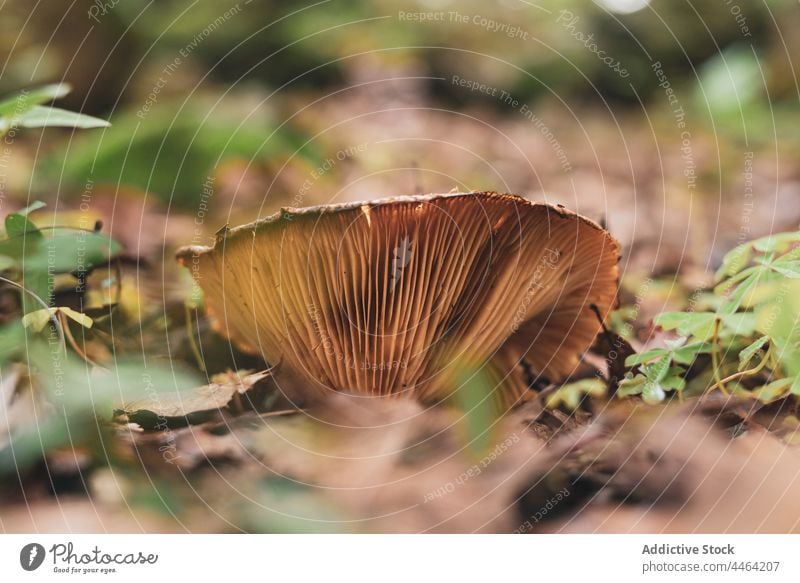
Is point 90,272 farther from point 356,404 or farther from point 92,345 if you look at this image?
point 356,404

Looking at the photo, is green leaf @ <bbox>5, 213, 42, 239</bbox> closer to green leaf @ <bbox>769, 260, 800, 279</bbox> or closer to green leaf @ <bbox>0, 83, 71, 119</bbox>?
green leaf @ <bbox>0, 83, 71, 119</bbox>

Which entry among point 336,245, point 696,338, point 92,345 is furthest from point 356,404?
point 696,338

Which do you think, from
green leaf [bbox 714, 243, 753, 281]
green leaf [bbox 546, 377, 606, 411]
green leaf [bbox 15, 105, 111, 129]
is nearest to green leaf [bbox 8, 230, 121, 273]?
green leaf [bbox 15, 105, 111, 129]

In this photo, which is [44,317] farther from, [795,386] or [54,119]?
[795,386]

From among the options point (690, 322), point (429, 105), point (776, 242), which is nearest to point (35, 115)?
point (429, 105)

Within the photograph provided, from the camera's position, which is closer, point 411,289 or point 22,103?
point 411,289

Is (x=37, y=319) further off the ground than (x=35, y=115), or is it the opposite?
(x=35, y=115)

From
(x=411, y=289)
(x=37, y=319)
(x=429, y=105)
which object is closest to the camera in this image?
(x=411, y=289)
